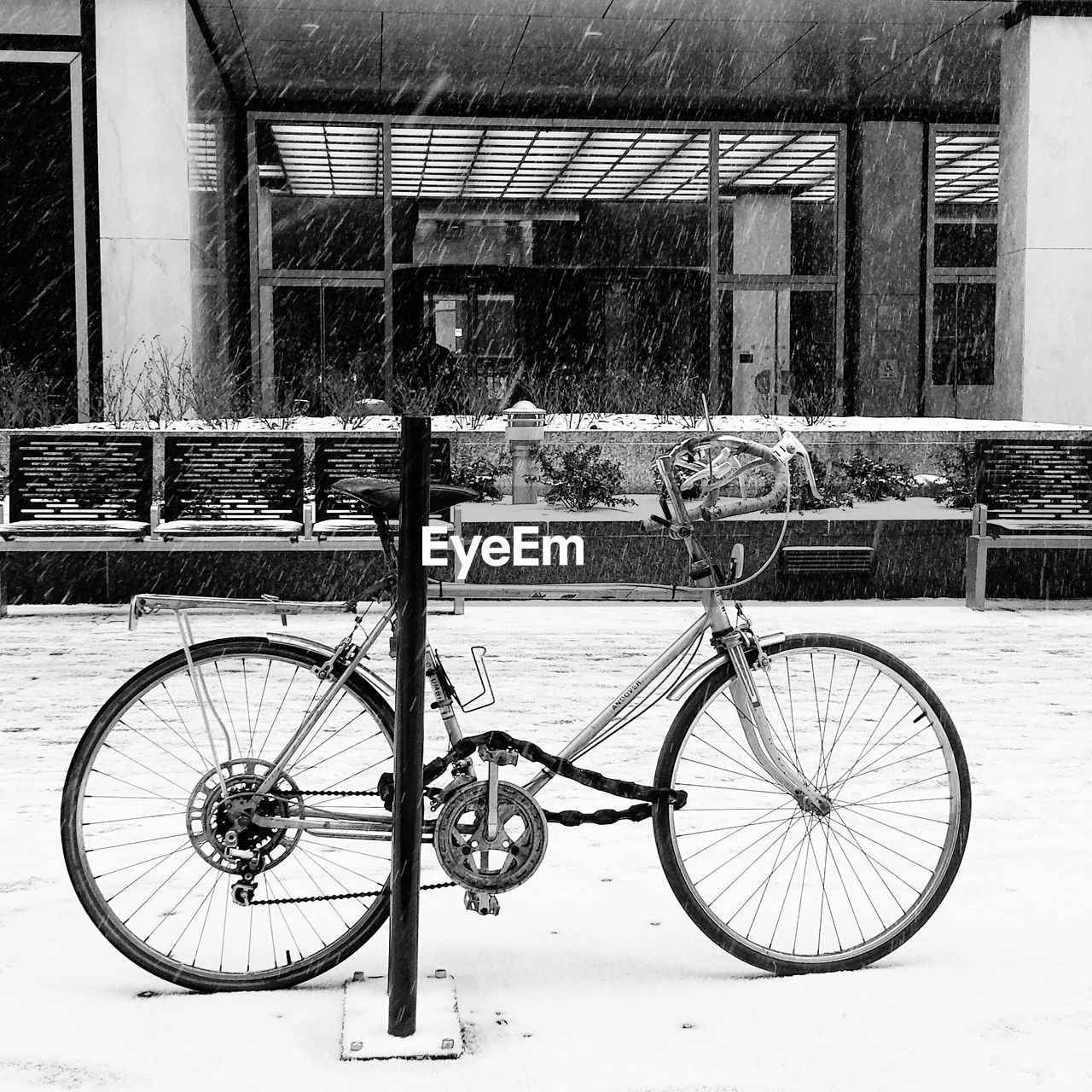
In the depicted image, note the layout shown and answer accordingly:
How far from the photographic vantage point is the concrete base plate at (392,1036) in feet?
9.84

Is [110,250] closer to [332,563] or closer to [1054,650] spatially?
[332,563]

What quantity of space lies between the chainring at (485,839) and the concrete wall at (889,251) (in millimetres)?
17949

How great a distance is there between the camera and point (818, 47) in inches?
666

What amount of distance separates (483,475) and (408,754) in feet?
28.7

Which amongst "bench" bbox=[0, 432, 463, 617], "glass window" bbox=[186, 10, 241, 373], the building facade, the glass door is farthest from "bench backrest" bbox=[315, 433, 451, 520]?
the glass door

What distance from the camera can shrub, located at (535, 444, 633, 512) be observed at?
11312 mm

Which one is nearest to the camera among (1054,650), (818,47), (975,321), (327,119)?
(1054,650)

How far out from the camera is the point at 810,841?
11.7 feet

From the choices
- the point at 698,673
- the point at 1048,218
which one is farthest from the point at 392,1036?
the point at 1048,218

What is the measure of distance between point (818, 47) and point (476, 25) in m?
4.15

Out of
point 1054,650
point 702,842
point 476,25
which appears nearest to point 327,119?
point 476,25

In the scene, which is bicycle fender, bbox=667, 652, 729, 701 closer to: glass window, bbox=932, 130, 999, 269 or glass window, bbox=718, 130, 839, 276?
glass window, bbox=932, 130, 999, 269

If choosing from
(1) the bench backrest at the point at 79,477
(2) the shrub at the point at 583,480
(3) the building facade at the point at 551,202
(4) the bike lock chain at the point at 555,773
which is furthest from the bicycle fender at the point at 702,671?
(3) the building facade at the point at 551,202

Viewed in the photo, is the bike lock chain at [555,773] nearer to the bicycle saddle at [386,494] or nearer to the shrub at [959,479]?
the bicycle saddle at [386,494]
